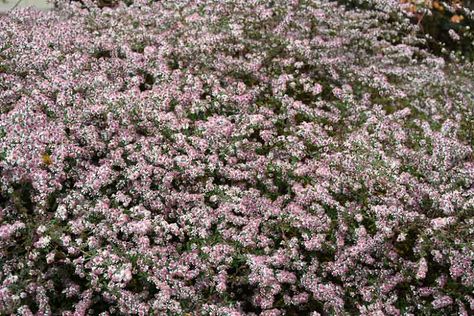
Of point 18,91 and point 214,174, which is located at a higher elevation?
point 18,91

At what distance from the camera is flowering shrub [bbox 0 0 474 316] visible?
11.6 ft

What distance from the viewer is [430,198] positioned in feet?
12.7

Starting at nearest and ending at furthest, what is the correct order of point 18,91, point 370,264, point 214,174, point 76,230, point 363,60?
point 76,230 → point 370,264 → point 214,174 → point 18,91 → point 363,60

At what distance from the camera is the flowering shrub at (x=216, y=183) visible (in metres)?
3.55

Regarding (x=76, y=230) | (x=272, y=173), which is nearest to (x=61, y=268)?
(x=76, y=230)

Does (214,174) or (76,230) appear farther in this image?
(214,174)

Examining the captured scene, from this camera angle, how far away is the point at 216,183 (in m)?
4.21

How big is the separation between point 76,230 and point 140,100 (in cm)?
109

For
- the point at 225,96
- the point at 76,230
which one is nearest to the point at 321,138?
the point at 225,96

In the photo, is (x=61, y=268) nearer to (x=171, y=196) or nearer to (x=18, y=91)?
(x=171, y=196)

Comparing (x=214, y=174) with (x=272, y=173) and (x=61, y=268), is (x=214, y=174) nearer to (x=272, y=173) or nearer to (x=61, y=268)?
(x=272, y=173)

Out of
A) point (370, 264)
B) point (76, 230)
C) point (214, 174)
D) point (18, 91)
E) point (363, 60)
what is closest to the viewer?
point (76, 230)

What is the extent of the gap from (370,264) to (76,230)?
1.63 metres

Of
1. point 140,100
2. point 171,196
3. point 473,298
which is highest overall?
point 140,100
